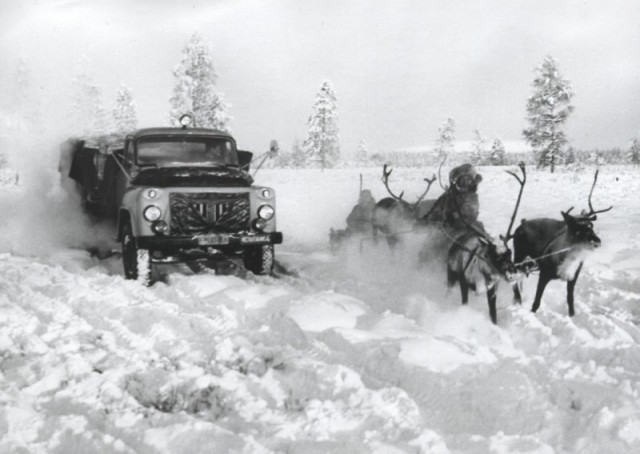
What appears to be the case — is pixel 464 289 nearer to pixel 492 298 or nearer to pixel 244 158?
pixel 492 298

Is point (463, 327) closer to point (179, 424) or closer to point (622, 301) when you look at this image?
point (622, 301)

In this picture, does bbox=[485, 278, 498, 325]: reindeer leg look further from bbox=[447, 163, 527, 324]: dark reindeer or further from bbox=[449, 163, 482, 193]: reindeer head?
bbox=[449, 163, 482, 193]: reindeer head

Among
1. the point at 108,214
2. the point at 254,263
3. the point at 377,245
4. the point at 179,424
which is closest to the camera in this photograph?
the point at 179,424

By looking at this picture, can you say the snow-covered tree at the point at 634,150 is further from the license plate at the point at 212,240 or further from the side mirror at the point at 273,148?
the license plate at the point at 212,240

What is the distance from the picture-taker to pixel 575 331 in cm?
562

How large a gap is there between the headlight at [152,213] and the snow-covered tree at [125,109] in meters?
49.3

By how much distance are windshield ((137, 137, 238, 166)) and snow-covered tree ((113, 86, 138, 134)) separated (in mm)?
Result: 47598

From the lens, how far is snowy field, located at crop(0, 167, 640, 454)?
135 inches

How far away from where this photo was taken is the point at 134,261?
795 centimetres

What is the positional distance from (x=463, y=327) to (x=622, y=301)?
2686 millimetres

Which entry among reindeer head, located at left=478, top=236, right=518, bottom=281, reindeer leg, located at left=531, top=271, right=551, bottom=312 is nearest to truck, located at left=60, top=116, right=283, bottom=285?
reindeer head, located at left=478, top=236, right=518, bottom=281

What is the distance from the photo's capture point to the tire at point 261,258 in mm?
8773

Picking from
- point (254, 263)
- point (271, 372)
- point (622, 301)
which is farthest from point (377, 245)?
point (271, 372)

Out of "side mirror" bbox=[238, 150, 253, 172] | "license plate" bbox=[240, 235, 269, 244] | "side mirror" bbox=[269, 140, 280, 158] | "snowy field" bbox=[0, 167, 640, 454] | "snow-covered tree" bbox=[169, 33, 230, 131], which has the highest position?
"snow-covered tree" bbox=[169, 33, 230, 131]
